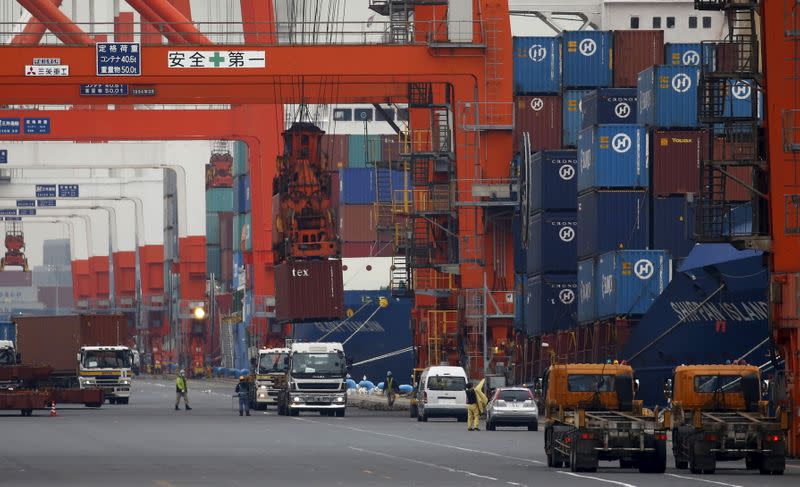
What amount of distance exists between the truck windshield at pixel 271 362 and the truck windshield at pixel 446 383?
1011 centimetres

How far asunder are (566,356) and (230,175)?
341 ft

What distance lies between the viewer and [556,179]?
58250 mm

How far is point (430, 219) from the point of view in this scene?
6425 centimetres

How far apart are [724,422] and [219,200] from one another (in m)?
131

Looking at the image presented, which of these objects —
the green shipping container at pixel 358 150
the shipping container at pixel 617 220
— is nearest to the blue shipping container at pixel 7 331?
the shipping container at pixel 617 220

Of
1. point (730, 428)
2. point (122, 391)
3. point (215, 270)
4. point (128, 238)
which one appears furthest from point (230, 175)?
point (730, 428)

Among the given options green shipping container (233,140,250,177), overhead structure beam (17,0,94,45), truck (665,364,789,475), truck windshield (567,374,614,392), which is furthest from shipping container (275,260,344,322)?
green shipping container (233,140,250,177)

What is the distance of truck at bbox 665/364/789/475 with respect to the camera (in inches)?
1128

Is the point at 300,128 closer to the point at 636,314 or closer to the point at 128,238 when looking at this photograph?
the point at 636,314

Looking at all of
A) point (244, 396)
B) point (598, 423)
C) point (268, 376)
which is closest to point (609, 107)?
point (244, 396)

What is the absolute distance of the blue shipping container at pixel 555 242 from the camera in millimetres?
57703

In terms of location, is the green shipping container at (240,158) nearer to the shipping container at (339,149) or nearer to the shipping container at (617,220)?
the shipping container at (339,149)

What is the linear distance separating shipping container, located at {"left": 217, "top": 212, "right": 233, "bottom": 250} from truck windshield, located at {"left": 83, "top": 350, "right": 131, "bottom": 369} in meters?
85.2

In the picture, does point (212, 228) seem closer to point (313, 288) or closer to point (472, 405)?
point (313, 288)
